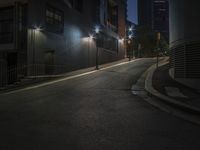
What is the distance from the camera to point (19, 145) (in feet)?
21.2

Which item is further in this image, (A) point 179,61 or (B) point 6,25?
(B) point 6,25

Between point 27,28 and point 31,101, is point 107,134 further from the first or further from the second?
point 27,28

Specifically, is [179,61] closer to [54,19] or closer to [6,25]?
[54,19]

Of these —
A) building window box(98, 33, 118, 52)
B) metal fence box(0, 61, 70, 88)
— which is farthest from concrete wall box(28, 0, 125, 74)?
building window box(98, 33, 118, 52)

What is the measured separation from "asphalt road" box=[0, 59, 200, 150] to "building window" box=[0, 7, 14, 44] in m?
15.9

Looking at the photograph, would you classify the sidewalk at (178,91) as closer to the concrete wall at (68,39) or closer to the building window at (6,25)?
the concrete wall at (68,39)

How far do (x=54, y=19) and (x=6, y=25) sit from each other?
4.51 m

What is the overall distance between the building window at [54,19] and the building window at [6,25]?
10.4 feet

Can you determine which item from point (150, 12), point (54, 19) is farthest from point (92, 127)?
point (150, 12)

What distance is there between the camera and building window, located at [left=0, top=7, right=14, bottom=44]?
26828 millimetres

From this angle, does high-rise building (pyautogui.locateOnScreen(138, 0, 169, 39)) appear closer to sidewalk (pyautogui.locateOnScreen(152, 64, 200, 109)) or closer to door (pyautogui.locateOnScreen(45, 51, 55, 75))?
door (pyautogui.locateOnScreen(45, 51, 55, 75))

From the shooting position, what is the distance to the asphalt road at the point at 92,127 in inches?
255

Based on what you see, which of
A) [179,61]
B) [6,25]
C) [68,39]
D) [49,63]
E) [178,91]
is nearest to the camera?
[178,91]

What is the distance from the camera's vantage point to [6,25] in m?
27.2
